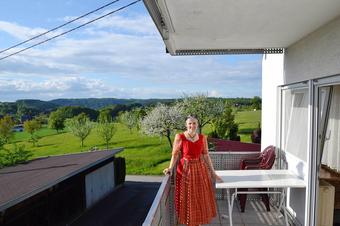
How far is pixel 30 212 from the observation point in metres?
10.9

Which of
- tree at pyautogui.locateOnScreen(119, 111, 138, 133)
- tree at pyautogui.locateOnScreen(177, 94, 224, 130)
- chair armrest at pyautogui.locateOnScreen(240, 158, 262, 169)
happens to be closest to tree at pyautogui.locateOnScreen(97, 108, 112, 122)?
tree at pyautogui.locateOnScreen(119, 111, 138, 133)

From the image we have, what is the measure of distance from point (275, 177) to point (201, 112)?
75.8ft

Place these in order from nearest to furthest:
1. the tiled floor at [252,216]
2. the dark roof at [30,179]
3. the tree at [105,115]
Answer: the tiled floor at [252,216], the dark roof at [30,179], the tree at [105,115]

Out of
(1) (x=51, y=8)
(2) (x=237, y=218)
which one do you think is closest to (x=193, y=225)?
(2) (x=237, y=218)

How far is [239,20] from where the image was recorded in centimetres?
306

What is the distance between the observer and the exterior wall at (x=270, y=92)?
5.22 m

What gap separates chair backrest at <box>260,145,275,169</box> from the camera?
4.69 metres

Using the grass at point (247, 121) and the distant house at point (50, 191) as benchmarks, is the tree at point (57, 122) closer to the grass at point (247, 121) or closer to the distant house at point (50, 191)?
the grass at point (247, 121)

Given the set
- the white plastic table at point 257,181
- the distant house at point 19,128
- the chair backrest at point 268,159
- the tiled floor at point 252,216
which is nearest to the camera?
the white plastic table at point 257,181

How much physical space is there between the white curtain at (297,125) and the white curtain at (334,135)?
502 millimetres

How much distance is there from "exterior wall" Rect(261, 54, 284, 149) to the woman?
2.22 metres

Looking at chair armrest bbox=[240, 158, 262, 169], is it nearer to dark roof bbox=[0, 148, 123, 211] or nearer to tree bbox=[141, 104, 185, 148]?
dark roof bbox=[0, 148, 123, 211]

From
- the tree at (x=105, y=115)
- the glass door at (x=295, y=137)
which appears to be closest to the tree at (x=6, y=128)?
the tree at (x=105, y=115)

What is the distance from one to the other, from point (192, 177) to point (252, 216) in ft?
4.99
